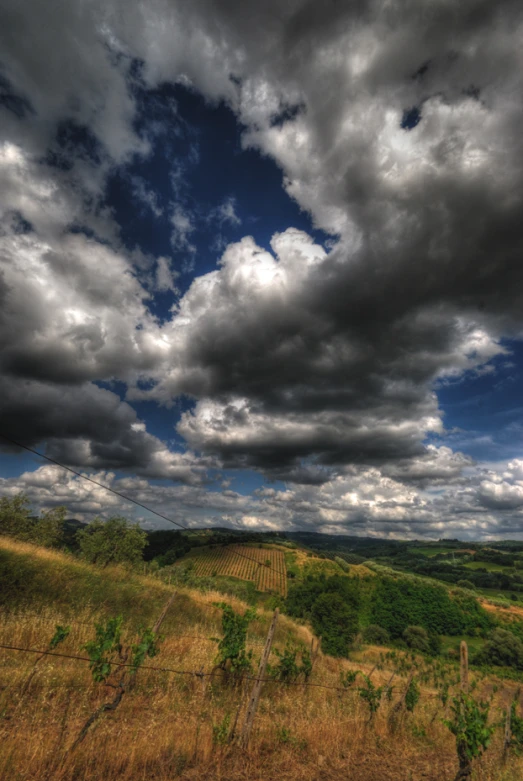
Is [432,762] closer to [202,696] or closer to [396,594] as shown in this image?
[202,696]

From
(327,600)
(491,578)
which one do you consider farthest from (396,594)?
(491,578)

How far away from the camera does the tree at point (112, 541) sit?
147ft

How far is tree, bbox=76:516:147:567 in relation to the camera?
4488cm

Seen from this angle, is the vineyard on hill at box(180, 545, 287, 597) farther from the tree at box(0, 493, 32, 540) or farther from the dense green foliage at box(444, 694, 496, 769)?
the dense green foliage at box(444, 694, 496, 769)

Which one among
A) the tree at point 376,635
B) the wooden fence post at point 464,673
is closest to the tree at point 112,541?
the wooden fence post at point 464,673

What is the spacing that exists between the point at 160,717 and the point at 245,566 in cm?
12052

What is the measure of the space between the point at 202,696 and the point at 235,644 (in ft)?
7.57

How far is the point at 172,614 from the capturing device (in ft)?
68.7

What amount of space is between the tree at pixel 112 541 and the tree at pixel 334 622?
102 feet

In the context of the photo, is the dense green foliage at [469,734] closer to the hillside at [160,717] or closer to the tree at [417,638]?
the hillside at [160,717]

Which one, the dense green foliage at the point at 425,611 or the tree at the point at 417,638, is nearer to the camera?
the tree at the point at 417,638

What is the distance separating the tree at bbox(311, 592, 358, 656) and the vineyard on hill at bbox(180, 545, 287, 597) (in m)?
36.5

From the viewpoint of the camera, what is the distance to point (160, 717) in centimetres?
988

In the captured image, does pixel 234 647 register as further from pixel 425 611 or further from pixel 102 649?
pixel 425 611
